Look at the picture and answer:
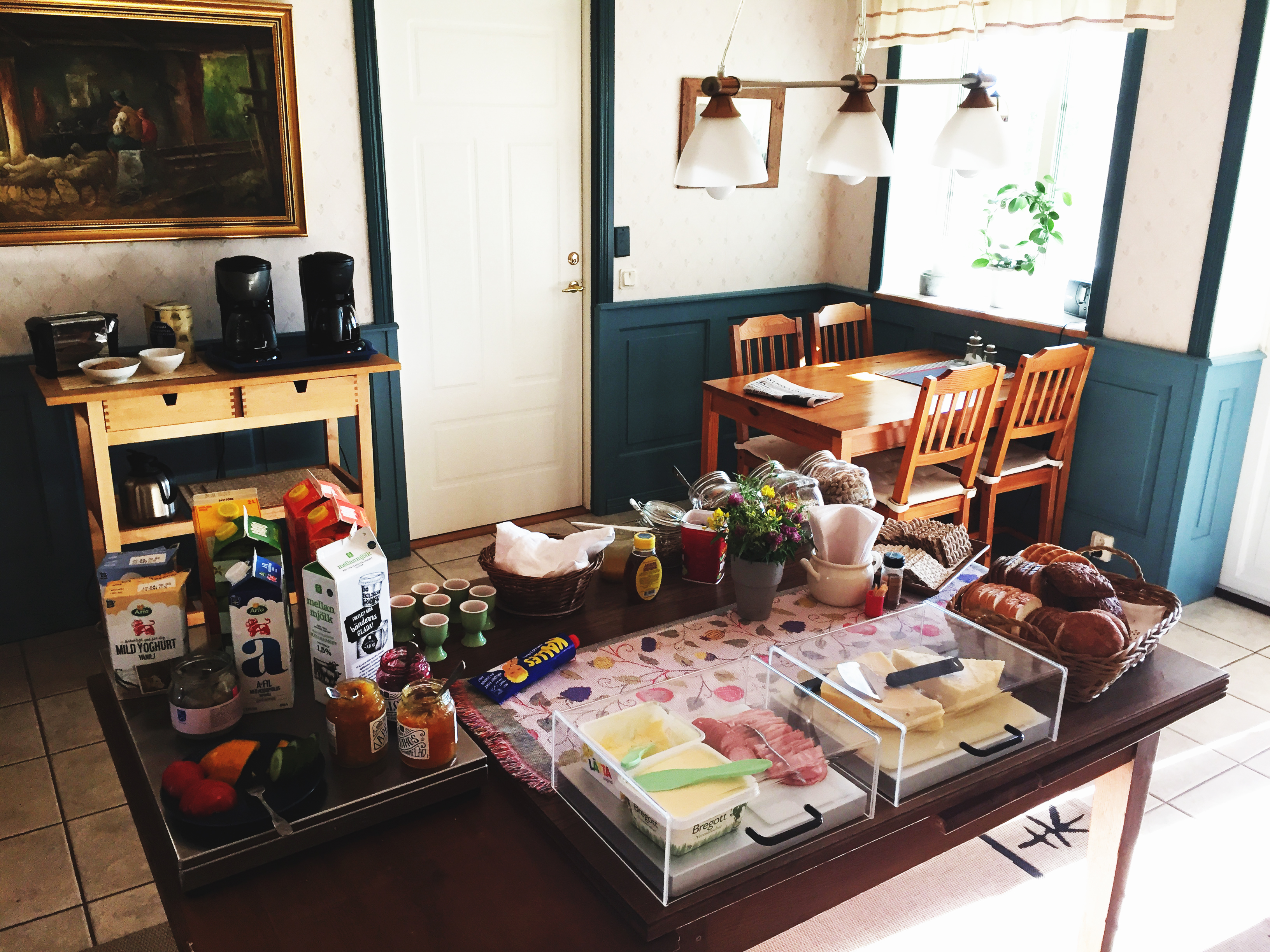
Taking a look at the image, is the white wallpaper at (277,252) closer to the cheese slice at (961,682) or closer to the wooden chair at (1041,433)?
the wooden chair at (1041,433)

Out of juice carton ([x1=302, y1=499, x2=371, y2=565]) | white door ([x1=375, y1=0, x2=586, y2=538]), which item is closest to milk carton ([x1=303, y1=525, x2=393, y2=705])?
juice carton ([x1=302, y1=499, x2=371, y2=565])

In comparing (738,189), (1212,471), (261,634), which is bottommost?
(1212,471)

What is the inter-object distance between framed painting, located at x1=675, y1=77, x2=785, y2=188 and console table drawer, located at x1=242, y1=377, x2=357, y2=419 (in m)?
1.89

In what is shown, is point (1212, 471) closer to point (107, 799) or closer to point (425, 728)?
point (425, 728)

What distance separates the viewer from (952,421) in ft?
10.9

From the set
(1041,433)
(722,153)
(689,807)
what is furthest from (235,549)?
(1041,433)

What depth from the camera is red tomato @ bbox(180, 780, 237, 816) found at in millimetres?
1227

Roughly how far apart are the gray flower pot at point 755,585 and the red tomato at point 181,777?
964 mm

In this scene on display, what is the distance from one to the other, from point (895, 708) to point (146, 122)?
291 cm

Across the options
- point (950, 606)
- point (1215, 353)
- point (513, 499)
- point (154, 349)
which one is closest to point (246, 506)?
point (950, 606)

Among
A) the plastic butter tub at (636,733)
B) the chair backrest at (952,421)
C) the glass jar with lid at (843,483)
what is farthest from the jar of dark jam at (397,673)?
the chair backrest at (952,421)

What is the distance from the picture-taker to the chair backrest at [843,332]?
4.23 meters

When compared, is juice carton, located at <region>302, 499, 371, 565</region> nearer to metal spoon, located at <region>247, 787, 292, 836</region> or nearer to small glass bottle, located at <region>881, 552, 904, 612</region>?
metal spoon, located at <region>247, 787, 292, 836</region>

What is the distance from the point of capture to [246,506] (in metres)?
1.58
